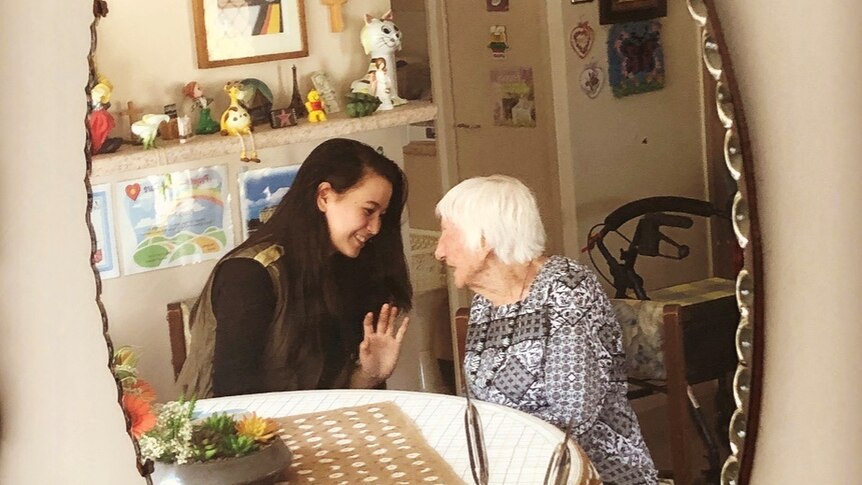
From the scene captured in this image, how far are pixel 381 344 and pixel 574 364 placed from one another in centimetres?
19

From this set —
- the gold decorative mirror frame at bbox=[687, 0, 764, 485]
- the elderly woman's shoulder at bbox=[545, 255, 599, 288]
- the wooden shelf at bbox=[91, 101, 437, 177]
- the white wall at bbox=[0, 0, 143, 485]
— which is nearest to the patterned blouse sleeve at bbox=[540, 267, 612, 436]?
the elderly woman's shoulder at bbox=[545, 255, 599, 288]

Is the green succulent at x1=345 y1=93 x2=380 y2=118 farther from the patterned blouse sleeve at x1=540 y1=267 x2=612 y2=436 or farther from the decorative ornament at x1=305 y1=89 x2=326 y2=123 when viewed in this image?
the patterned blouse sleeve at x1=540 y1=267 x2=612 y2=436

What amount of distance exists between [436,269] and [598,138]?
0.64ft

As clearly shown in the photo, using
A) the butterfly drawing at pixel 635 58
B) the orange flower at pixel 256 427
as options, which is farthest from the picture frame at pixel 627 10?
the orange flower at pixel 256 427

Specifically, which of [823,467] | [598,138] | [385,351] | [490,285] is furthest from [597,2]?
[823,467]

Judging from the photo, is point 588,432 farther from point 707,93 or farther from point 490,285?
point 707,93

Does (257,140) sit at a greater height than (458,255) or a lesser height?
greater

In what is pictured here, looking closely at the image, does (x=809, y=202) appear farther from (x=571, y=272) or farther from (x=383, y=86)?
(x=383, y=86)

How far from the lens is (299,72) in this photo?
1000 millimetres

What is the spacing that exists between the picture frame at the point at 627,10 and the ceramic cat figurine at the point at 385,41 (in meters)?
0.19

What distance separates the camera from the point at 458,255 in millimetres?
951

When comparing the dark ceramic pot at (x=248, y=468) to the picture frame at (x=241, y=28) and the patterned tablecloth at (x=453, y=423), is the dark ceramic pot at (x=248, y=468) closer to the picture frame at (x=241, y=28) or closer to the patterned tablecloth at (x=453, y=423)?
the patterned tablecloth at (x=453, y=423)

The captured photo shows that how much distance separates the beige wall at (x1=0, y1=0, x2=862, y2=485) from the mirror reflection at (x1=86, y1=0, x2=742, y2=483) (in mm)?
60

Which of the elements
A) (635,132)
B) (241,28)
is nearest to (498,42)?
(635,132)
